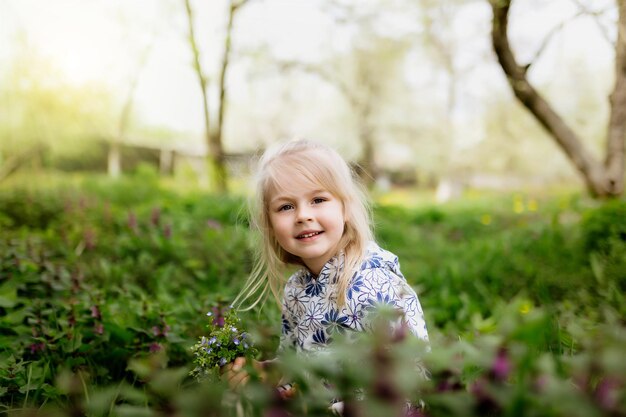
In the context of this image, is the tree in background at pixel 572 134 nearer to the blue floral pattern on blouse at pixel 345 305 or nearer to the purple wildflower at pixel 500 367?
the blue floral pattern on blouse at pixel 345 305

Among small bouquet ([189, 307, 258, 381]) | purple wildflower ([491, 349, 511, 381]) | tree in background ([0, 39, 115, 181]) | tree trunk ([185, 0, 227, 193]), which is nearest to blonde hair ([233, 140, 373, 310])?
small bouquet ([189, 307, 258, 381])

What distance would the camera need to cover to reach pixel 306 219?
1.99 m

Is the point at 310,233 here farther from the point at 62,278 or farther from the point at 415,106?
the point at 415,106

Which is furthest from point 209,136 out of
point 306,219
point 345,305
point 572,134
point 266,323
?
point 345,305

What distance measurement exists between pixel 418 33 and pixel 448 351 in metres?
20.5

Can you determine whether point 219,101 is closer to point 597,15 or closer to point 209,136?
point 209,136

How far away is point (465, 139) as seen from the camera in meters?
22.9

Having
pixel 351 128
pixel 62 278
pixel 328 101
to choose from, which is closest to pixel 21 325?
pixel 62 278

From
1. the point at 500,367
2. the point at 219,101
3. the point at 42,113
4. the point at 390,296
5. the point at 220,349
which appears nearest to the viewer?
the point at 500,367

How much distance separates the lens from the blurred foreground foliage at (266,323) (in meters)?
0.80

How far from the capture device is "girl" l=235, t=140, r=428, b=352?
191 cm

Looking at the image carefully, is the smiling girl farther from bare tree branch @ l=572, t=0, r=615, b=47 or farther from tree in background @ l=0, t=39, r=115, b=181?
tree in background @ l=0, t=39, r=115, b=181

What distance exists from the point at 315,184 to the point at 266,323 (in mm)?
1035

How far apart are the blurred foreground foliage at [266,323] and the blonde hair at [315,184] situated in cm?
41
